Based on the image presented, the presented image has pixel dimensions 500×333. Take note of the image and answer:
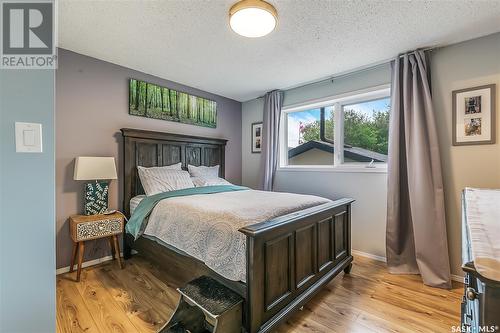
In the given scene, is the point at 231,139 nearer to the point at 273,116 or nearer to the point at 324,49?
the point at 273,116

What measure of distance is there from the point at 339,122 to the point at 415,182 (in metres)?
1.23

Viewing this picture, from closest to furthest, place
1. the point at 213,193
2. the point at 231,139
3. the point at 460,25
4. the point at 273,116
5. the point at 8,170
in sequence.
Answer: the point at 8,170
the point at 460,25
the point at 213,193
the point at 273,116
the point at 231,139

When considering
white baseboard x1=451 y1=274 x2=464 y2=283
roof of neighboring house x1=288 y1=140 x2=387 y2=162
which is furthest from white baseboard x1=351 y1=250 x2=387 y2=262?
roof of neighboring house x1=288 y1=140 x2=387 y2=162

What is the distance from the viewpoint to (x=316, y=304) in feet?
6.25

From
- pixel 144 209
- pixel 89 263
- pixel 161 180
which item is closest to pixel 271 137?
pixel 161 180

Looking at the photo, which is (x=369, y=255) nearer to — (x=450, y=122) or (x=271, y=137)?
(x=450, y=122)

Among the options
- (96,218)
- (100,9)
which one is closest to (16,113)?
(100,9)

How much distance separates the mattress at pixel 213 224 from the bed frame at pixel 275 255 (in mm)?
96

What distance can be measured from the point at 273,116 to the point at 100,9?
2.52m

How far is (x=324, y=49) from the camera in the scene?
2.40 meters

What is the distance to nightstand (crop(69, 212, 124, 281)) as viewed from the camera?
2.22 m

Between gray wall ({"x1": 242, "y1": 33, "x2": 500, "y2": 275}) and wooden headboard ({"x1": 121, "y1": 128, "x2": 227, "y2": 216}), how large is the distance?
2031 millimetres

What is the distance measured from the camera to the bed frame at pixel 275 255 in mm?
1420

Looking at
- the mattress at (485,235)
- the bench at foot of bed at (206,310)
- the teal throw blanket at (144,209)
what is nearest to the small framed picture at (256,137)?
the teal throw blanket at (144,209)
